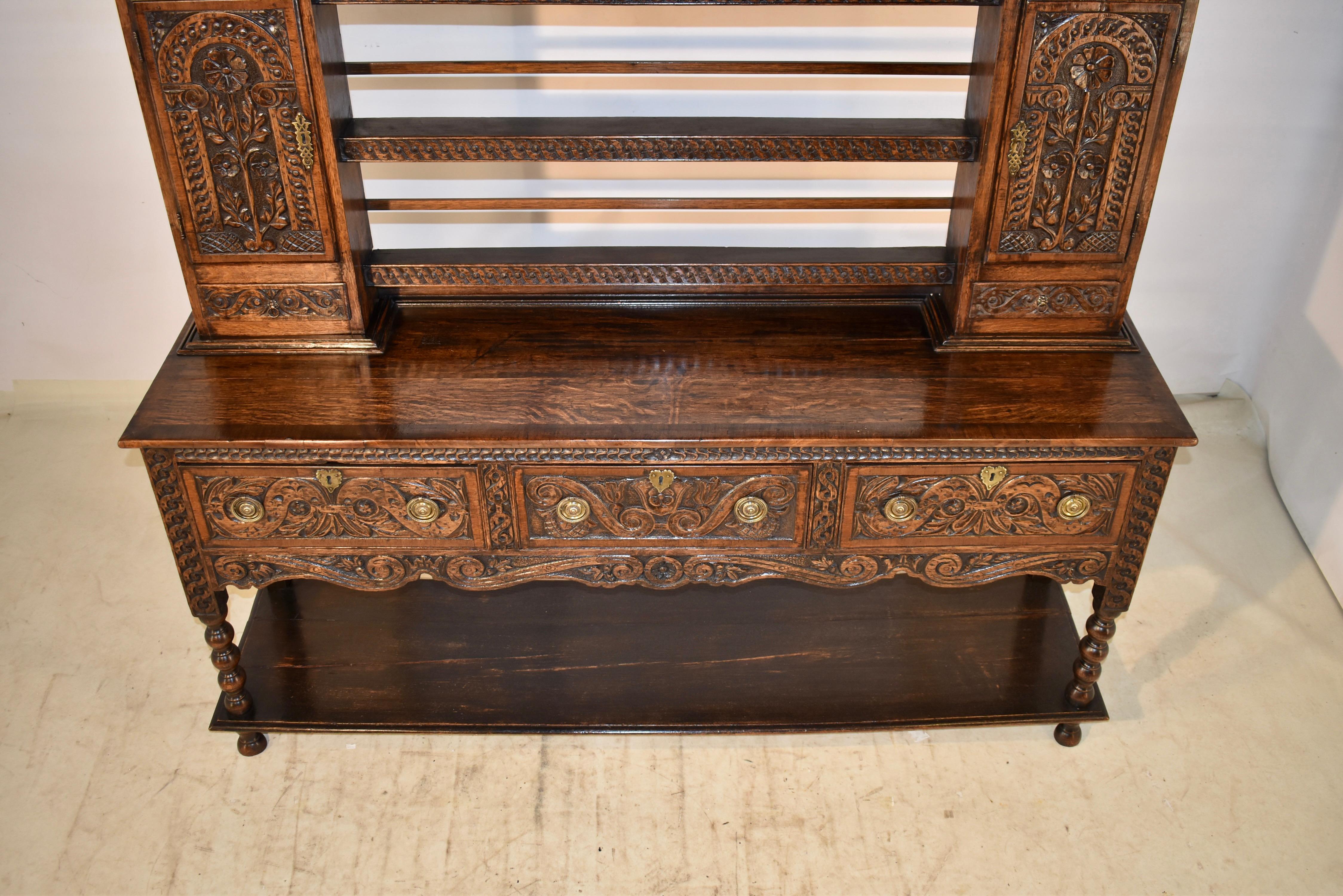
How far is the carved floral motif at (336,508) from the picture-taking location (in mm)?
2275

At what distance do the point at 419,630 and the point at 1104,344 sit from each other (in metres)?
1.81

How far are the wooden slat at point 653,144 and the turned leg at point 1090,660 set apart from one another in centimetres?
105

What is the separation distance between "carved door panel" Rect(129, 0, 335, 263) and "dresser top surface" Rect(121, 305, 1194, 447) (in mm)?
268

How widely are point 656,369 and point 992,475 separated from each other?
737mm

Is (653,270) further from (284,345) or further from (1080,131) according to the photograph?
(1080,131)

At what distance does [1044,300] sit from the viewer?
2.42 metres

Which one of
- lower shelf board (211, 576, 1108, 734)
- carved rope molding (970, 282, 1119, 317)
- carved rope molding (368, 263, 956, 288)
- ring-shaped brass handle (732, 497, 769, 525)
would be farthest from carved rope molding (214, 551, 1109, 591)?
carved rope molding (368, 263, 956, 288)

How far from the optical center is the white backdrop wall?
104 inches

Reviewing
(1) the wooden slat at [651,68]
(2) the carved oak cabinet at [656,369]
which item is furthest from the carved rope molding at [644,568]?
(1) the wooden slat at [651,68]

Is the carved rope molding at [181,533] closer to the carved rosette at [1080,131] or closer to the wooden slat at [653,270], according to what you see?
the wooden slat at [653,270]

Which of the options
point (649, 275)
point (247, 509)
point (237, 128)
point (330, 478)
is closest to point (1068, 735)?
point (649, 275)

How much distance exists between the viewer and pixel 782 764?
266 cm

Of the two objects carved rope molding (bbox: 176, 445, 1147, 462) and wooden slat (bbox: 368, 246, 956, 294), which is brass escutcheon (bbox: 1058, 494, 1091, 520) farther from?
wooden slat (bbox: 368, 246, 956, 294)

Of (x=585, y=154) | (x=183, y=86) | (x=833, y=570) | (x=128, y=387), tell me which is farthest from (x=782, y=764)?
(x=128, y=387)
